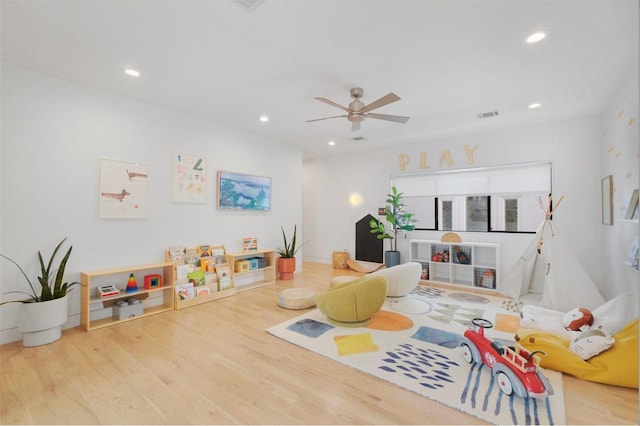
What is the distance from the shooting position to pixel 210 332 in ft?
10.4

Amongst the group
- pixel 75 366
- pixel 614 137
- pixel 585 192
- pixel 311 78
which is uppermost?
pixel 311 78

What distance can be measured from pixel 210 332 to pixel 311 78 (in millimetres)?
3216

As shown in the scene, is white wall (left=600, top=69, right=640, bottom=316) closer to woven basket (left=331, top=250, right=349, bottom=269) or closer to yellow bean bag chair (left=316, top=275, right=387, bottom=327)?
yellow bean bag chair (left=316, top=275, right=387, bottom=327)

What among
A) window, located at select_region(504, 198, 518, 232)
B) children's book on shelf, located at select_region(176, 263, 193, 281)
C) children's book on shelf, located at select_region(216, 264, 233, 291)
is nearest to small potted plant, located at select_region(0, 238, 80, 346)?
children's book on shelf, located at select_region(176, 263, 193, 281)

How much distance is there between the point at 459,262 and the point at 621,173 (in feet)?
8.89

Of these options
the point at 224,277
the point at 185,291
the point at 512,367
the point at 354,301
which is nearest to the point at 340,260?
the point at 224,277

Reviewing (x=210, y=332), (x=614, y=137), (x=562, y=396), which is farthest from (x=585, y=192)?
(x=210, y=332)

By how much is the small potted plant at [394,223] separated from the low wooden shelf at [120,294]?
13.9 feet

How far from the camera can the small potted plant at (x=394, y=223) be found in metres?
5.98

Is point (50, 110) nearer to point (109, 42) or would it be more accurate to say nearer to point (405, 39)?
point (109, 42)

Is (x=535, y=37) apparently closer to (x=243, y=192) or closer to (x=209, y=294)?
(x=243, y=192)

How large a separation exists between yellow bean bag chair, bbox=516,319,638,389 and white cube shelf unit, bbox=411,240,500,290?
8.85 feet

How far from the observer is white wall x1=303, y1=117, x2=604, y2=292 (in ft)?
14.6

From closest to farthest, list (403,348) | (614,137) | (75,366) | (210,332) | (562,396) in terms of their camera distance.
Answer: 1. (562,396)
2. (75,366)
3. (403,348)
4. (210,332)
5. (614,137)
